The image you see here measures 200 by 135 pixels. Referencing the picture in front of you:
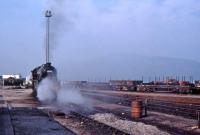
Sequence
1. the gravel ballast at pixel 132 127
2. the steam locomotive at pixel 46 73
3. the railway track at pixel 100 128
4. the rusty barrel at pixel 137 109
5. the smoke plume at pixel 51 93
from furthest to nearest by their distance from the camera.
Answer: the steam locomotive at pixel 46 73
the smoke plume at pixel 51 93
the rusty barrel at pixel 137 109
the gravel ballast at pixel 132 127
the railway track at pixel 100 128

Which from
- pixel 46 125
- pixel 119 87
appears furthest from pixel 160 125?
pixel 119 87

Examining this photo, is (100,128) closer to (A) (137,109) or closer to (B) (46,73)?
(A) (137,109)

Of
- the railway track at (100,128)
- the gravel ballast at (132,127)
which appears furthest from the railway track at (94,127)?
the gravel ballast at (132,127)

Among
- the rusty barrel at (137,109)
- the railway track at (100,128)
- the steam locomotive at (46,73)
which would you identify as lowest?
the railway track at (100,128)

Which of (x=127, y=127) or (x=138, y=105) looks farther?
(x=138, y=105)

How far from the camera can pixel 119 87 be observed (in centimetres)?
7688

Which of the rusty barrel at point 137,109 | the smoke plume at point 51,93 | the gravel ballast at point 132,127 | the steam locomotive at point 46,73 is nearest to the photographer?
the gravel ballast at point 132,127

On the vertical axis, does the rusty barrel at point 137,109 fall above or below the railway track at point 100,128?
above

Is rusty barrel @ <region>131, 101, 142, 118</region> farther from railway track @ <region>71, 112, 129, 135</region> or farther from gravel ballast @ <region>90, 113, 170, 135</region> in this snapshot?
railway track @ <region>71, 112, 129, 135</region>

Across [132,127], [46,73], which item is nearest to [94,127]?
[132,127]

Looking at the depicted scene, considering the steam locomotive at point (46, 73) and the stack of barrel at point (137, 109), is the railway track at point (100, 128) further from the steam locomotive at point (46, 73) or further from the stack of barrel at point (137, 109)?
the steam locomotive at point (46, 73)

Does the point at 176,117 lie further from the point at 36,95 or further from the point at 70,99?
the point at 36,95

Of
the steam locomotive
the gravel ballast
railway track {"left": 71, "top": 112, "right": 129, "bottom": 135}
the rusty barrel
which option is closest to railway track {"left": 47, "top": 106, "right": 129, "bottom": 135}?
railway track {"left": 71, "top": 112, "right": 129, "bottom": 135}

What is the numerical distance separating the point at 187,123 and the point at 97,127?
4508mm
